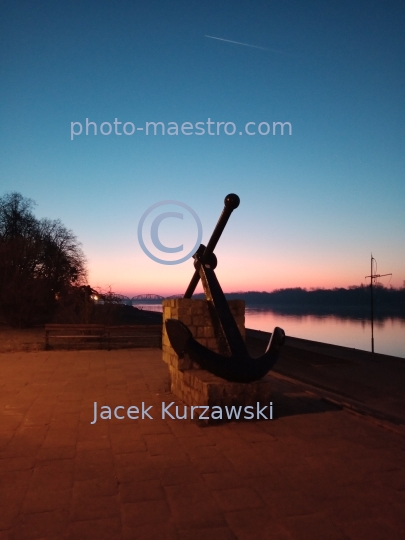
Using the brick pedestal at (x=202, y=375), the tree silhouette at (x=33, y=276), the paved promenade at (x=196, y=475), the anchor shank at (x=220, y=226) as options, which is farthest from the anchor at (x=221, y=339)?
the tree silhouette at (x=33, y=276)

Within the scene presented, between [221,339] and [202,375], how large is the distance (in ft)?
2.29

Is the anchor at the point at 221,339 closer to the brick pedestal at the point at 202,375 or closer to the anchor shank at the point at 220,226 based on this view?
the anchor shank at the point at 220,226

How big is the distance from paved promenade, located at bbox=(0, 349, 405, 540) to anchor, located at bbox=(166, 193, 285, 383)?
0.62 metres

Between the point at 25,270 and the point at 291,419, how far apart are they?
19.1 m

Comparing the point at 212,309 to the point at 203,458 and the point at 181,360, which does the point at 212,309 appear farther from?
the point at 203,458

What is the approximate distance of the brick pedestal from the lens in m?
5.65

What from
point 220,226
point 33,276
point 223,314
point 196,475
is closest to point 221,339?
point 223,314

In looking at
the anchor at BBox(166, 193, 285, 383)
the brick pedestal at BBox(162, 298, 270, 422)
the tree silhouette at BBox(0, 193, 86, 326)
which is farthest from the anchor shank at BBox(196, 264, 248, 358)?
the tree silhouette at BBox(0, 193, 86, 326)

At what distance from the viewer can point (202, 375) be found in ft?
20.2

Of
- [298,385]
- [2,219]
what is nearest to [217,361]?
[298,385]

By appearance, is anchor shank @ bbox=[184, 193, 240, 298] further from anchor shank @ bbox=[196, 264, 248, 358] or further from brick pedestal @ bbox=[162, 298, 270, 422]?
brick pedestal @ bbox=[162, 298, 270, 422]

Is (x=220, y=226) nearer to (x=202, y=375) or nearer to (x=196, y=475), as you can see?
(x=202, y=375)

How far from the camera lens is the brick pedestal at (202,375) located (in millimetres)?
5652

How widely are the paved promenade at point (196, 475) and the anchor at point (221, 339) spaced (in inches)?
24.4
